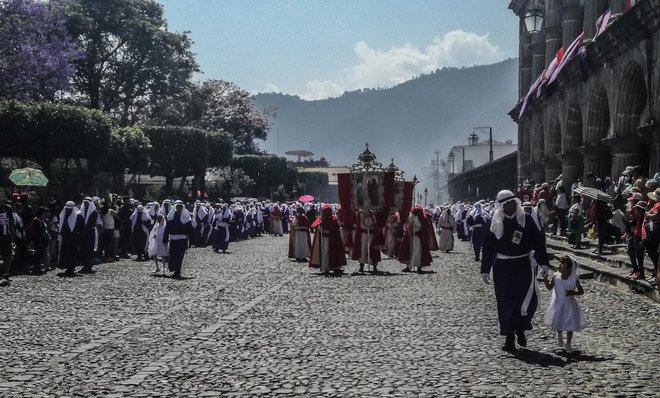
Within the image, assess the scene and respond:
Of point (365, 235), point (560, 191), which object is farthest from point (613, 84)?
point (365, 235)

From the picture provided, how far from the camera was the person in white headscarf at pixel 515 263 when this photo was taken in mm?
9500

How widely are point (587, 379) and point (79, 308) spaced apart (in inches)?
332

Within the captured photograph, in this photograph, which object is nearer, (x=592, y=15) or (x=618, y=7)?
(x=618, y=7)

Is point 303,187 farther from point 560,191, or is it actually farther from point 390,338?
point 390,338

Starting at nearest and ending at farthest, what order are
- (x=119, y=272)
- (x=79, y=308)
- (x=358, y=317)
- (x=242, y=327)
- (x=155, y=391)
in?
(x=155, y=391)
(x=242, y=327)
(x=358, y=317)
(x=79, y=308)
(x=119, y=272)

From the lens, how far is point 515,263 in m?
9.75

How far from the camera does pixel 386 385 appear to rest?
738 cm

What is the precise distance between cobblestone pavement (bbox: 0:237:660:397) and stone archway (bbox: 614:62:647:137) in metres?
10.9

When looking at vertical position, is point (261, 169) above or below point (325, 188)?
below

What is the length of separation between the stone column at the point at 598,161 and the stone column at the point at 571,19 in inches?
296

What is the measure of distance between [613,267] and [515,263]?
9.42 metres

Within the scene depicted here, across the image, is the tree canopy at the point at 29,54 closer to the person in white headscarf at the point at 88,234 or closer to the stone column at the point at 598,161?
the person in white headscarf at the point at 88,234

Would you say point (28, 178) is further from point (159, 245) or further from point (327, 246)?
point (327, 246)

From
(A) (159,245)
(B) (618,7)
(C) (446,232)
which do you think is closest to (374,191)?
(C) (446,232)
